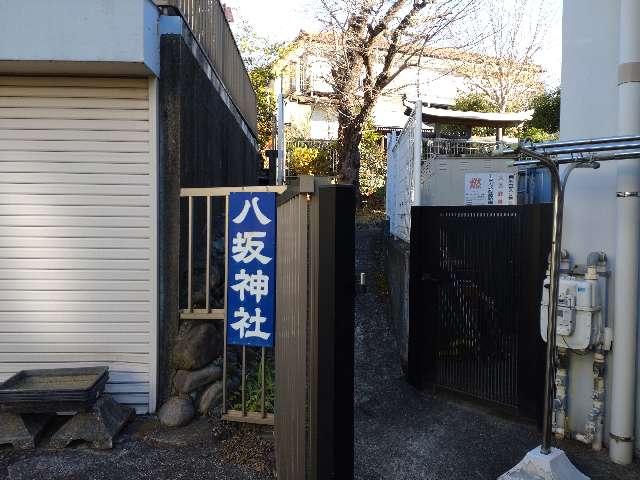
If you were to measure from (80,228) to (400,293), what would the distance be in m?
3.65

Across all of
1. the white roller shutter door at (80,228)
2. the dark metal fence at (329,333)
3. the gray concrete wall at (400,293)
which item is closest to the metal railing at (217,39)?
the white roller shutter door at (80,228)

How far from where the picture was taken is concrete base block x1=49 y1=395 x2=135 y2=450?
15.7 feet

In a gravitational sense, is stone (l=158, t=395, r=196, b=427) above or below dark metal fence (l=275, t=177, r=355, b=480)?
below

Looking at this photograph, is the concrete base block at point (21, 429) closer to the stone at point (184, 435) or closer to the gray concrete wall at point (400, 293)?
the stone at point (184, 435)

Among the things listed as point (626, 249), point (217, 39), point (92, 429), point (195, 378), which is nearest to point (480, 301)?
point (626, 249)

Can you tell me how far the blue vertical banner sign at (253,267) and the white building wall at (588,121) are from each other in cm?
252

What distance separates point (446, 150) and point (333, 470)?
783cm

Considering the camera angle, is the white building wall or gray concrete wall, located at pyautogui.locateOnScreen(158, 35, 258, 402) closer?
the white building wall

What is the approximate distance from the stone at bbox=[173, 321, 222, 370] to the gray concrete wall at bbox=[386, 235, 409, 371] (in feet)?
6.74

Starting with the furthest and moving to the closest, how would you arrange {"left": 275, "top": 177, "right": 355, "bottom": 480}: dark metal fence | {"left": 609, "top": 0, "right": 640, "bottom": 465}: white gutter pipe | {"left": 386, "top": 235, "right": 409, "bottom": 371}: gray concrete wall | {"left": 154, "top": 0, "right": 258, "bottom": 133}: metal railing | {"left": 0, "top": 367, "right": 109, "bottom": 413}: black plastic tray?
{"left": 154, "top": 0, "right": 258, "bottom": 133}: metal railing, {"left": 386, "top": 235, "right": 409, "bottom": 371}: gray concrete wall, {"left": 0, "top": 367, "right": 109, "bottom": 413}: black plastic tray, {"left": 609, "top": 0, "right": 640, "bottom": 465}: white gutter pipe, {"left": 275, "top": 177, "right": 355, "bottom": 480}: dark metal fence

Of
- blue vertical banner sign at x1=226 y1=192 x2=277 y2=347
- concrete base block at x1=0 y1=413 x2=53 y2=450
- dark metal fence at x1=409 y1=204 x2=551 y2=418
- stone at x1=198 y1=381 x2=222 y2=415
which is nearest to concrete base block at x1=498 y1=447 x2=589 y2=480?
dark metal fence at x1=409 y1=204 x2=551 y2=418

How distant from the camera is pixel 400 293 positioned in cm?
692

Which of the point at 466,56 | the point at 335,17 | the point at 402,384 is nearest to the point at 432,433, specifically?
the point at 402,384

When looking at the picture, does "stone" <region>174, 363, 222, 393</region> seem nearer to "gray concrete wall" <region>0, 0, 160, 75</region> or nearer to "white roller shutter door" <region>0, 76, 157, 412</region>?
"white roller shutter door" <region>0, 76, 157, 412</region>
